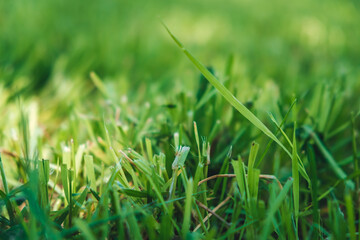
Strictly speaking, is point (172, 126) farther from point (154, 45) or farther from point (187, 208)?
point (154, 45)

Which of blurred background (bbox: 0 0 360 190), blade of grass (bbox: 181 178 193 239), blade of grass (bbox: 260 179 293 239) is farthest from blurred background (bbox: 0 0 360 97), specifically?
blade of grass (bbox: 260 179 293 239)

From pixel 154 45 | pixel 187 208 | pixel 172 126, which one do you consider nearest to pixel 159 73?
pixel 154 45

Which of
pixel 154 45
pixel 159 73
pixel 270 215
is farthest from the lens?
pixel 154 45

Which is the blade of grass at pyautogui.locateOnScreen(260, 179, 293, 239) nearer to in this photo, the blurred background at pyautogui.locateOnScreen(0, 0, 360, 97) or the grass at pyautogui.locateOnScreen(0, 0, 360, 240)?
the grass at pyautogui.locateOnScreen(0, 0, 360, 240)

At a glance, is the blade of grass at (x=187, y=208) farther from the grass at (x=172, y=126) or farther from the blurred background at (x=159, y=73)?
the blurred background at (x=159, y=73)

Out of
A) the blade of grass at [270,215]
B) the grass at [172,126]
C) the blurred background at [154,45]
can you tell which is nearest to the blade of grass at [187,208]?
the grass at [172,126]
